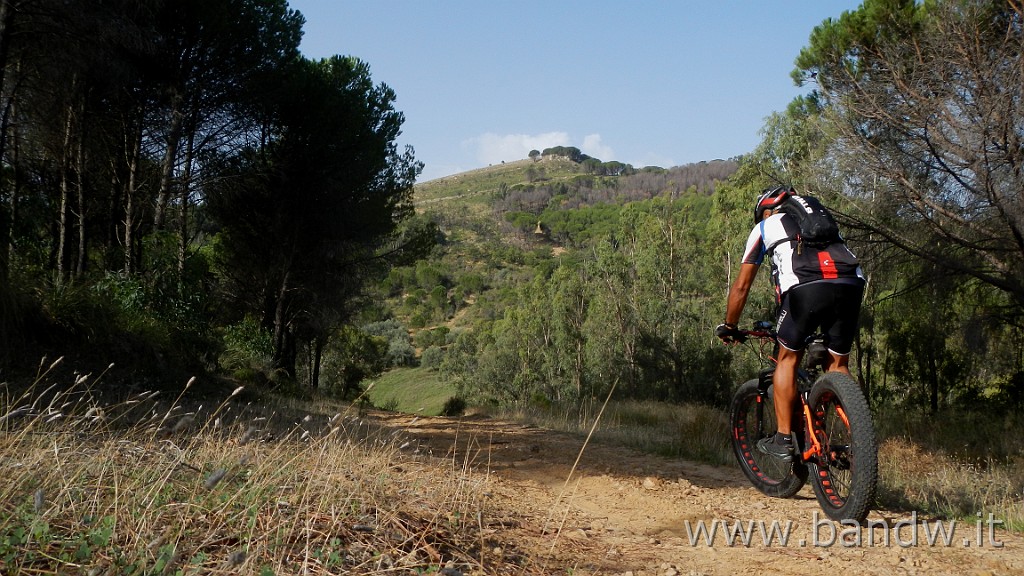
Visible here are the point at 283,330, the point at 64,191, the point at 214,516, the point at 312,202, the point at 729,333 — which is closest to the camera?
the point at 214,516

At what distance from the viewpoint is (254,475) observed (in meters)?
3.04

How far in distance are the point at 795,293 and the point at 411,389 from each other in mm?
49745

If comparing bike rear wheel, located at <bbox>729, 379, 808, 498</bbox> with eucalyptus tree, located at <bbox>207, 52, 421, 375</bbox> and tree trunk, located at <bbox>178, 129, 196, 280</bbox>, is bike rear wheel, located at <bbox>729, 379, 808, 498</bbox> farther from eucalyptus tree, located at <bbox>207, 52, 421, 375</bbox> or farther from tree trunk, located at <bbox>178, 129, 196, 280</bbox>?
eucalyptus tree, located at <bbox>207, 52, 421, 375</bbox>

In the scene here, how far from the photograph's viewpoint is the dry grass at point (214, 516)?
86.0 inches

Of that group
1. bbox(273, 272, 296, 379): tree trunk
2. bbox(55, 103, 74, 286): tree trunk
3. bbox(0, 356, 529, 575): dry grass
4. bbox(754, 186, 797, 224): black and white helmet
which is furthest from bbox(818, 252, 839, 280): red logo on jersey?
bbox(273, 272, 296, 379): tree trunk

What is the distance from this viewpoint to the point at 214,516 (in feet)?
8.55

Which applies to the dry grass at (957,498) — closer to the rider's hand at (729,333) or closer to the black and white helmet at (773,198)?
the rider's hand at (729,333)

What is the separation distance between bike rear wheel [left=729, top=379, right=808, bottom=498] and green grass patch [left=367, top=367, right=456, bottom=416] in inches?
1512

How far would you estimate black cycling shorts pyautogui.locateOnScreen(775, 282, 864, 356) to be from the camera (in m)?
3.96

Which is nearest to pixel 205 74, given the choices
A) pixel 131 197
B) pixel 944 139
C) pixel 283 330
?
pixel 131 197

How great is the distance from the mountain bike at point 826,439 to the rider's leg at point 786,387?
1.9 inches

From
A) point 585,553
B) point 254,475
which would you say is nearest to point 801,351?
point 585,553

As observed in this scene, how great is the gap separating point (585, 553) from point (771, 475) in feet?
8.91

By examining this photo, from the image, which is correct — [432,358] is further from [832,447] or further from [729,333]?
[832,447]
